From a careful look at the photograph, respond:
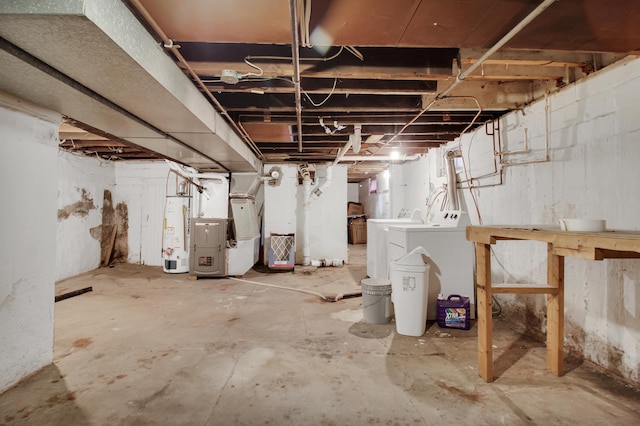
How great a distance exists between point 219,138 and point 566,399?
136 inches

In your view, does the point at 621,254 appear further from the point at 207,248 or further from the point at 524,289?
the point at 207,248

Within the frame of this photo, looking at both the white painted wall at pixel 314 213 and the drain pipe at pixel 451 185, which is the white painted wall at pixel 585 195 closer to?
the drain pipe at pixel 451 185

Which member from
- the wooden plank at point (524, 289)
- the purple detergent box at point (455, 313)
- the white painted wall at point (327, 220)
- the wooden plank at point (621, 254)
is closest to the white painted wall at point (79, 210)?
the white painted wall at point (327, 220)


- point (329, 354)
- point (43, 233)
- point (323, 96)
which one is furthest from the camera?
point (323, 96)

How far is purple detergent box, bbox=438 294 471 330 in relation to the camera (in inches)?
113

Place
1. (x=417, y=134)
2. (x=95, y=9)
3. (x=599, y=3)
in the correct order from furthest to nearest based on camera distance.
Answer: (x=417, y=134) → (x=599, y=3) → (x=95, y=9)

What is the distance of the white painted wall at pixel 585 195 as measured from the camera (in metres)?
1.97

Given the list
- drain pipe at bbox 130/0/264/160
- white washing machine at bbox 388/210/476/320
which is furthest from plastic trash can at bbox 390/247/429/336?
drain pipe at bbox 130/0/264/160

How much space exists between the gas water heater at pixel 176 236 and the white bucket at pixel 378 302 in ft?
12.2

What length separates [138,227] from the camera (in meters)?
6.11

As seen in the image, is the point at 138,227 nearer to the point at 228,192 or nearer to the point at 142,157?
the point at 142,157

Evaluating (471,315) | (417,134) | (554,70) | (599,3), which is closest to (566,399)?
(471,315)

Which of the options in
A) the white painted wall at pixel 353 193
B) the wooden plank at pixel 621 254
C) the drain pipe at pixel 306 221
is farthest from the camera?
the white painted wall at pixel 353 193

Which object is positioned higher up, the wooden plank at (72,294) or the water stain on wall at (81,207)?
the water stain on wall at (81,207)
